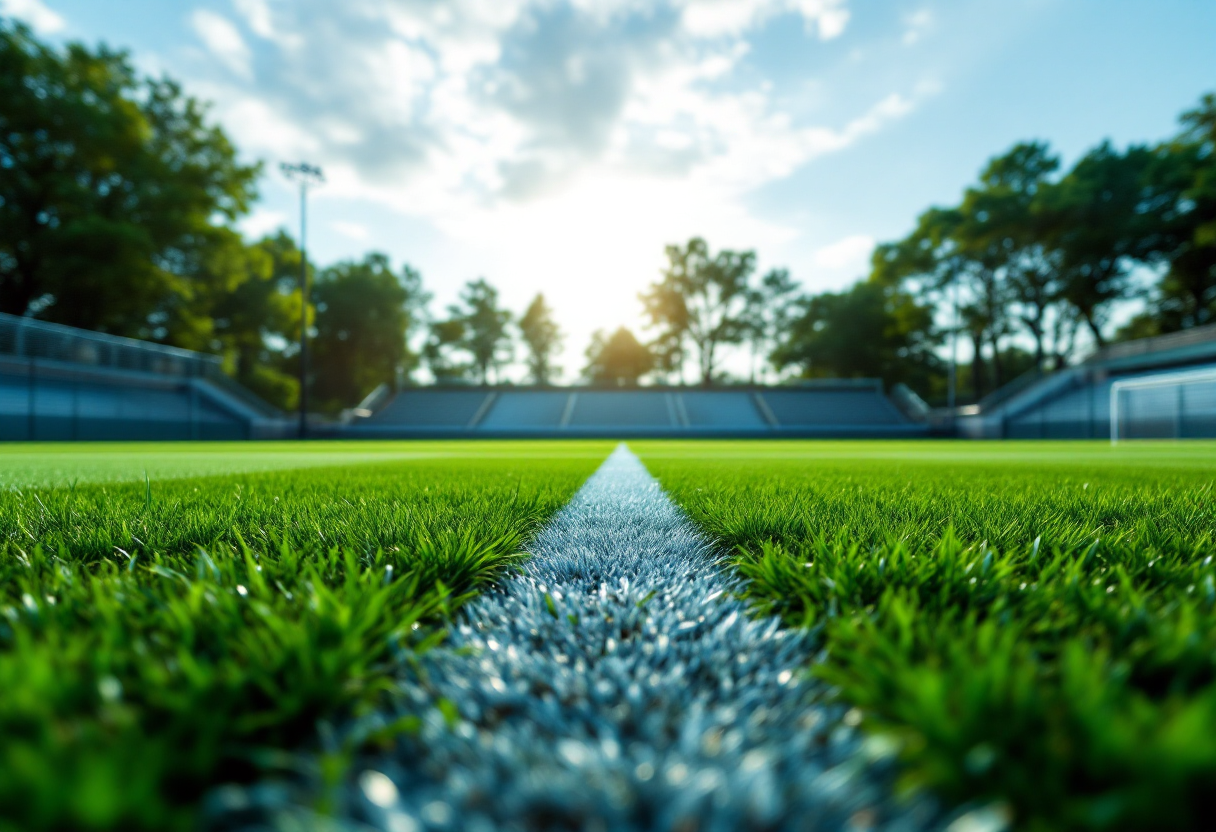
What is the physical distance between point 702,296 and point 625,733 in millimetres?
51926

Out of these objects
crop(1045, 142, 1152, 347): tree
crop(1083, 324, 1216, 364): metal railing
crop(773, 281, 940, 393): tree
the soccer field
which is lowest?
the soccer field

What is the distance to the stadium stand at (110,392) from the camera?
18922 millimetres

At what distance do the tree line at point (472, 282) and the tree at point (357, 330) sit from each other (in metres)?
0.16

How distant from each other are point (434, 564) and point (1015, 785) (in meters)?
1.10

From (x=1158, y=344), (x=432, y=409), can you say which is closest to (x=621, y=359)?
(x=432, y=409)

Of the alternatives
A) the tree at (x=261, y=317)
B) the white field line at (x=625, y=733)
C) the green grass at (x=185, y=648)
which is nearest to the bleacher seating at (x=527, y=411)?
the tree at (x=261, y=317)

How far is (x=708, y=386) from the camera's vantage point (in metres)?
37.9

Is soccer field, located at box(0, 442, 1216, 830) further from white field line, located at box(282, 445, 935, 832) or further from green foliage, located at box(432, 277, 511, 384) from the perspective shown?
green foliage, located at box(432, 277, 511, 384)


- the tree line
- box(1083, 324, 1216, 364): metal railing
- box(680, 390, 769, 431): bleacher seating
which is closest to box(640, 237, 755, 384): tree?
the tree line

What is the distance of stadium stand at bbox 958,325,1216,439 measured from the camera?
Answer: 22.7 metres

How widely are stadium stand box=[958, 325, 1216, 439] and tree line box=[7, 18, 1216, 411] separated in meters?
6.51

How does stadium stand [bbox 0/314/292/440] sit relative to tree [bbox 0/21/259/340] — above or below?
below

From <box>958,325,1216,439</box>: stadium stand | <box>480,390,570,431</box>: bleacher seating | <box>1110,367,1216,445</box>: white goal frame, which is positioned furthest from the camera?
<box>480,390,570,431</box>: bleacher seating

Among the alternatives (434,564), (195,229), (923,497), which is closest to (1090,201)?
(923,497)
